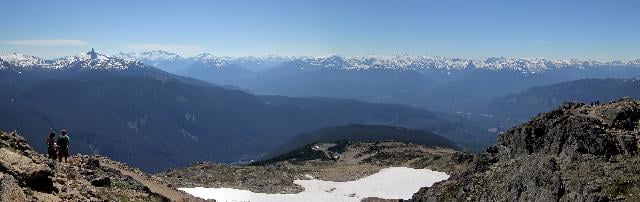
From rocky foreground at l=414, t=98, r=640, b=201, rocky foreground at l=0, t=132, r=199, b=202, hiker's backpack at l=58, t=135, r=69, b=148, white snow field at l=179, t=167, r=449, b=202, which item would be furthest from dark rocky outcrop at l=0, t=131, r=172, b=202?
white snow field at l=179, t=167, r=449, b=202

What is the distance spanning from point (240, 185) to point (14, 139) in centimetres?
5237

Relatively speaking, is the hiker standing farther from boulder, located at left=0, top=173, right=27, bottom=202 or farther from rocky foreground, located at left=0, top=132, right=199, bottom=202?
boulder, located at left=0, top=173, right=27, bottom=202

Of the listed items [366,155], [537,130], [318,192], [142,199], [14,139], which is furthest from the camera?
[366,155]

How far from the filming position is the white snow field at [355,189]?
2948 inches

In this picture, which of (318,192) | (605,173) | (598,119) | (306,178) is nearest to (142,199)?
(605,173)

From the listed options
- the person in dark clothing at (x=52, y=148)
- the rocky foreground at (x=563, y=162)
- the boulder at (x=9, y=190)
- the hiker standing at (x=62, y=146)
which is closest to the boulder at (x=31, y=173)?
the boulder at (x=9, y=190)

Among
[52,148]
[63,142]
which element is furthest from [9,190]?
[63,142]

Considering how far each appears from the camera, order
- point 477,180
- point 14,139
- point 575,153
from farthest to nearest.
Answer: point 477,180
point 575,153
point 14,139

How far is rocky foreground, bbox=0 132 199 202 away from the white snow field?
1184 inches

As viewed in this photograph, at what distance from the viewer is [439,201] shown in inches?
2034

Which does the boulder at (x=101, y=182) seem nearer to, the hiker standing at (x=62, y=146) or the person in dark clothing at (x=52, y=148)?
the person in dark clothing at (x=52, y=148)

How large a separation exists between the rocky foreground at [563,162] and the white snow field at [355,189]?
22720 mm

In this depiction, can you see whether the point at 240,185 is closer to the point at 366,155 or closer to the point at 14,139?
the point at 14,139

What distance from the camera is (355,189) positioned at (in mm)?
84312
